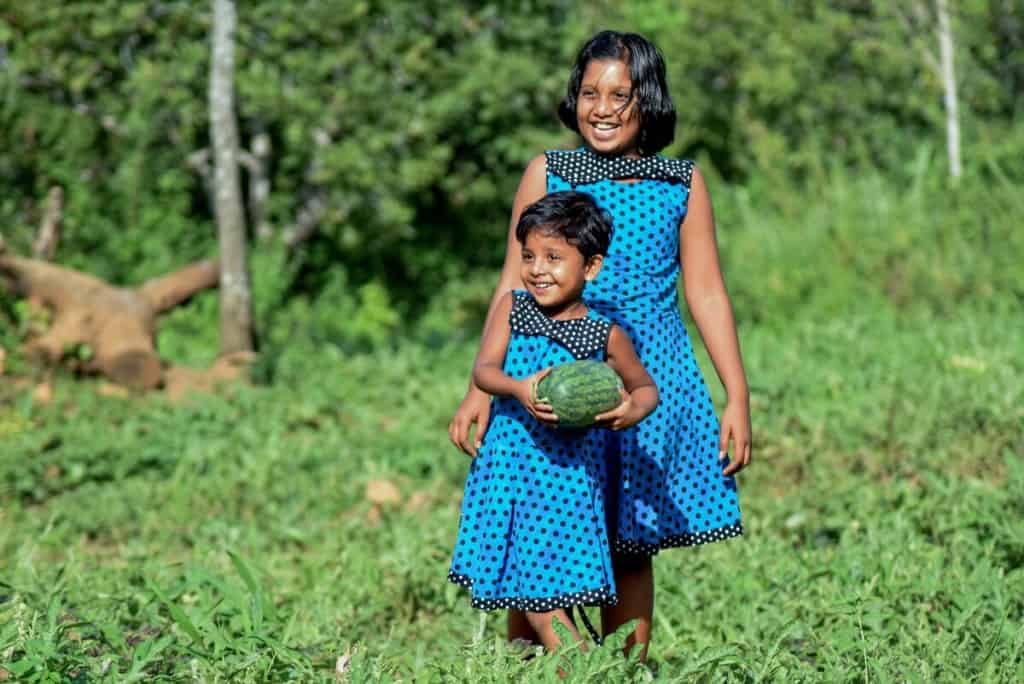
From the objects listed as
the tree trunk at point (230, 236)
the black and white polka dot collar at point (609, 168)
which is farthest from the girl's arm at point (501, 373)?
the tree trunk at point (230, 236)

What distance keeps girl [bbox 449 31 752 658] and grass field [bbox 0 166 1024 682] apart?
38 centimetres

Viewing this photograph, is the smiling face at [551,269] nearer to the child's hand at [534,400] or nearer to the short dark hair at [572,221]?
the short dark hair at [572,221]

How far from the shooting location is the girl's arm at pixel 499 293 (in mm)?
3771

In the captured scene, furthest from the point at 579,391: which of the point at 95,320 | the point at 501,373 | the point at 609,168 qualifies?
the point at 95,320

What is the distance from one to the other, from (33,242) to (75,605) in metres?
7.90

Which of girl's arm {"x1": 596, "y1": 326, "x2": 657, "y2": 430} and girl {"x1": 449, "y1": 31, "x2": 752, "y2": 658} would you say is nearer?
girl's arm {"x1": 596, "y1": 326, "x2": 657, "y2": 430}

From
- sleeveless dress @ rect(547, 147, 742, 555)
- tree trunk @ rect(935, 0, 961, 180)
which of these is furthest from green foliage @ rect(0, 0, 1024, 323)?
sleeveless dress @ rect(547, 147, 742, 555)

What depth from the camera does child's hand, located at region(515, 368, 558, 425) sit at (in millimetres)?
3457

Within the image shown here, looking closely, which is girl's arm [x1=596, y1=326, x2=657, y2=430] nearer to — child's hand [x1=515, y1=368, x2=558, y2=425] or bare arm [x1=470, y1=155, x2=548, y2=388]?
child's hand [x1=515, y1=368, x2=558, y2=425]

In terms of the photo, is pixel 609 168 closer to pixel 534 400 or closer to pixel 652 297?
pixel 652 297

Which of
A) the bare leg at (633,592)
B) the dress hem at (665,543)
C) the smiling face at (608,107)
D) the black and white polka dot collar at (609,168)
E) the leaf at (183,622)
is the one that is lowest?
the leaf at (183,622)

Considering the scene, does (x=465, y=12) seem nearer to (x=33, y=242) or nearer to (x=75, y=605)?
(x=33, y=242)

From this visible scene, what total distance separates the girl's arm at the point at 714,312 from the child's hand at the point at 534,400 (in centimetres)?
63

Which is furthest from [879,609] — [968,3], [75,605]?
[968,3]
